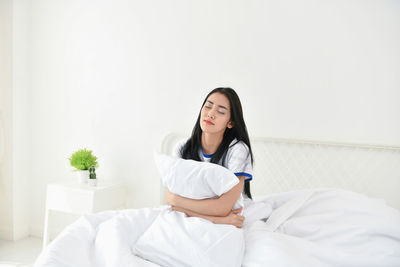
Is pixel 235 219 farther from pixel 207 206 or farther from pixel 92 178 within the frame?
pixel 92 178

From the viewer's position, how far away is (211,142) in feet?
5.17

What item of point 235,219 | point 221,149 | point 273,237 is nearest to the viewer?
point 273,237

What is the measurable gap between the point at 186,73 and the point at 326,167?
1.19 metres

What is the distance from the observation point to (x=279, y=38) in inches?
83.1

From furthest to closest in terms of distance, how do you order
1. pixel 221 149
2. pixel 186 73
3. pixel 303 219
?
1. pixel 186 73
2. pixel 221 149
3. pixel 303 219

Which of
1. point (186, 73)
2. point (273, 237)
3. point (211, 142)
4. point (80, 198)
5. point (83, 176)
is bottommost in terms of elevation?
point (80, 198)

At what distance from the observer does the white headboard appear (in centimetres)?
189

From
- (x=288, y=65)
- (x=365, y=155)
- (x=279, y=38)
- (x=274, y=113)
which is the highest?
(x=279, y=38)

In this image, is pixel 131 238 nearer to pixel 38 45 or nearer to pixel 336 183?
pixel 336 183

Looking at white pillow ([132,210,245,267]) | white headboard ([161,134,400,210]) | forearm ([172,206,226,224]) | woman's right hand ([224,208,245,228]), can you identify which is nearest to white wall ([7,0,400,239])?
white headboard ([161,134,400,210])

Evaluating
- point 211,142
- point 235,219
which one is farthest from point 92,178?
point 235,219

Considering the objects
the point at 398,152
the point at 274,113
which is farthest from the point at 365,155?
the point at 274,113

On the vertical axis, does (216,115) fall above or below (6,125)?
above

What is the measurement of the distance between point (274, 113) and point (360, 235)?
1042 millimetres
